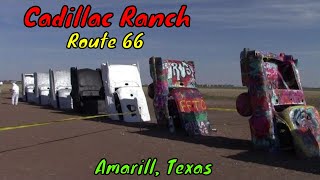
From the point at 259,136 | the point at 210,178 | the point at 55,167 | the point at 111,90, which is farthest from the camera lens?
the point at 111,90

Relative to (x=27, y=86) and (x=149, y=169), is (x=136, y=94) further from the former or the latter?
(x=27, y=86)

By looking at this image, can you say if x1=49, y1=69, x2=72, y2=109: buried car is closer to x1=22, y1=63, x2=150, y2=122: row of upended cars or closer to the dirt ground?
x1=22, y1=63, x2=150, y2=122: row of upended cars

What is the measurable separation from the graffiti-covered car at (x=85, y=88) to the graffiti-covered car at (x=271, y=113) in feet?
40.2

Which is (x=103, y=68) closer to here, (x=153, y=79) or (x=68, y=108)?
(x=153, y=79)

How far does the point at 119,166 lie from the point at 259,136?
354 cm

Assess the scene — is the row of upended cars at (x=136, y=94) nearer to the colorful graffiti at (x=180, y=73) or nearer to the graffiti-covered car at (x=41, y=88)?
the colorful graffiti at (x=180, y=73)

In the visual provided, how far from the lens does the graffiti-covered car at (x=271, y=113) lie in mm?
10773

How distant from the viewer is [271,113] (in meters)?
11.1

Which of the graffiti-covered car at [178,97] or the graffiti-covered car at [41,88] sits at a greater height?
the graffiti-covered car at [41,88]

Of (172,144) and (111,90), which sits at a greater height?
(111,90)

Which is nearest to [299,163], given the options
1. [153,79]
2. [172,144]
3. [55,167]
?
[172,144]

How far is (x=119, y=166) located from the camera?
9.51 meters

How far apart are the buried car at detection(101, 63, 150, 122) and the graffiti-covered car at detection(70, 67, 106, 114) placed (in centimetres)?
271

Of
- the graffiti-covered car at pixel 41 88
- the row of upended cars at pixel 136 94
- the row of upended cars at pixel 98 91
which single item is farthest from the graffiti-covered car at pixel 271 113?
the graffiti-covered car at pixel 41 88
